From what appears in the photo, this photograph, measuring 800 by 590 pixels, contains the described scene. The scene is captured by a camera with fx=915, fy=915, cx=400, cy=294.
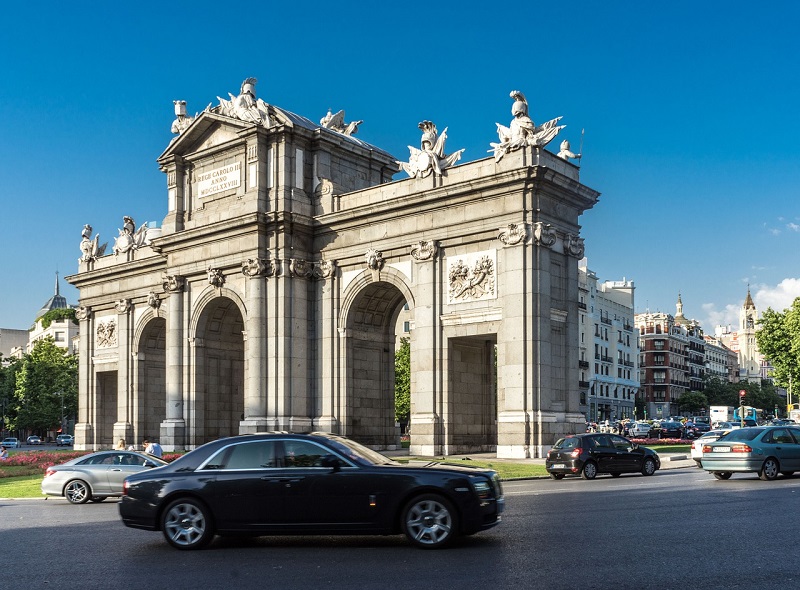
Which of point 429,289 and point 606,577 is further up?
point 429,289

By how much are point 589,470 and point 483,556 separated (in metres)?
17.6

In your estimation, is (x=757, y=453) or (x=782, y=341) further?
(x=782, y=341)

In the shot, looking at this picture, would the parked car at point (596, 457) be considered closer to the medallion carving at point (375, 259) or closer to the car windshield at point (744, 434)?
the car windshield at point (744, 434)

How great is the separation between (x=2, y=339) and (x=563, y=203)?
166111 mm

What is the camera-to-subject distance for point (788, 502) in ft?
61.6

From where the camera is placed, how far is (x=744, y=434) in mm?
26297

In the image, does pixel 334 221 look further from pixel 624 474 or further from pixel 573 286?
pixel 624 474

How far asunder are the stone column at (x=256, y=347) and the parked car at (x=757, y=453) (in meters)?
21.8

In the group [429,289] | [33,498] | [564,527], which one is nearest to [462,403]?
[429,289]

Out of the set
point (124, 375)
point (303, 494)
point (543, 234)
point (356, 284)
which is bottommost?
point (303, 494)

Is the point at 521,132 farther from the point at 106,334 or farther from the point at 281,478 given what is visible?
the point at 106,334

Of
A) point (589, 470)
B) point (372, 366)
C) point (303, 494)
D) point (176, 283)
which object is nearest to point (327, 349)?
point (372, 366)

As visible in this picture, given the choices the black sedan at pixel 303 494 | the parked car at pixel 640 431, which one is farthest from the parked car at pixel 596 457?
the parked car at pixel 640 431

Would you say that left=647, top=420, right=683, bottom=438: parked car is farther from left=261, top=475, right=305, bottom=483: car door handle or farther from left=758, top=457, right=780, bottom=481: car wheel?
left=261, top=475, right=305, bottom=483: car door handle
